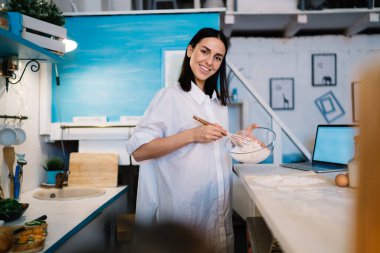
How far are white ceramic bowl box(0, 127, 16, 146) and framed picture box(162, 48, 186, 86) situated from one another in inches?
42.4

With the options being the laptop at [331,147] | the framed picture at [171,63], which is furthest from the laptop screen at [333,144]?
the framed picture at [171,63]

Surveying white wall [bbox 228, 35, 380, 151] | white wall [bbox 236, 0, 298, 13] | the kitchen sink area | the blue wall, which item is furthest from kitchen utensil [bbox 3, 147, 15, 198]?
white wall [bbox 228, 35, 380, 151]

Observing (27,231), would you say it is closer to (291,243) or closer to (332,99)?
(291,243)

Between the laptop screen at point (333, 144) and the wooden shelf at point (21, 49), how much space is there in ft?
6.07

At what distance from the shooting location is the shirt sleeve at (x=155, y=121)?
4.36ft

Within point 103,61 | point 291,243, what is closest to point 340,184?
point 291,243

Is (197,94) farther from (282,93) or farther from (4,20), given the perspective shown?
(282,93)

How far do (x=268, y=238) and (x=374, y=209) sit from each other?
106cm

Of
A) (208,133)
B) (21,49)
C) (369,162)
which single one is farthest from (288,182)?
(21,49)

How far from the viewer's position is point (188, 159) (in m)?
1.34

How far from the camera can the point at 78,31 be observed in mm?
2311

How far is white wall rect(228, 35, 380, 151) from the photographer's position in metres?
4.49

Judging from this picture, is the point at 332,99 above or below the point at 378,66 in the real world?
above

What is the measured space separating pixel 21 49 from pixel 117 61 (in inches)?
33.9
